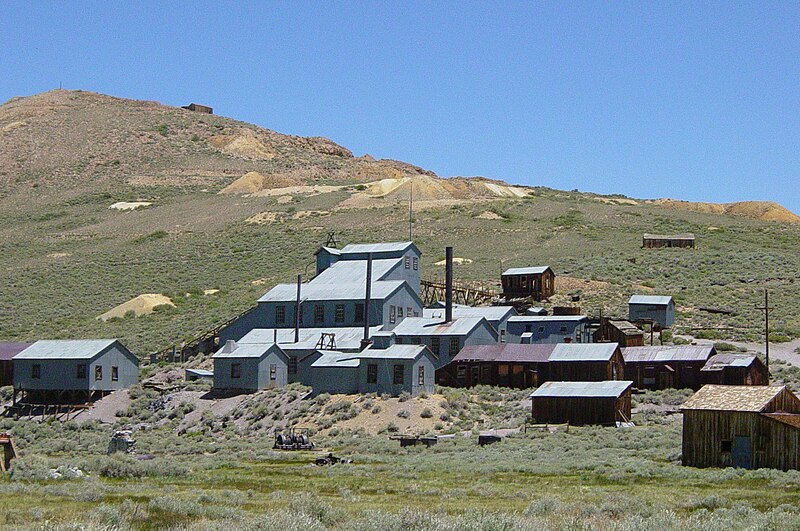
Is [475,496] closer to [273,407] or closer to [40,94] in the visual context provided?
[273,407]

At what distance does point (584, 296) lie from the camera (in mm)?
77125

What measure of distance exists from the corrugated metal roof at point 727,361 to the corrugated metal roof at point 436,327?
1221 cm

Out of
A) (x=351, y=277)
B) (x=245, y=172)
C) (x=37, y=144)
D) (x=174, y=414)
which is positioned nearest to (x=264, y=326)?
(x=351, y=277)

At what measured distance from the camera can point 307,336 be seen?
64125mm

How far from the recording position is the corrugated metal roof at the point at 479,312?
213ft

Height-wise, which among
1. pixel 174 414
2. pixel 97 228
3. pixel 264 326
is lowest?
pixel 174 414

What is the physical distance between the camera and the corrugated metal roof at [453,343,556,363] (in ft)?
188

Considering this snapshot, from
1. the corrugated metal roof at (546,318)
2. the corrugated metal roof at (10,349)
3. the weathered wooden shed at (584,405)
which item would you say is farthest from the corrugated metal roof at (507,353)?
the corrugated metal roof at (10,349)

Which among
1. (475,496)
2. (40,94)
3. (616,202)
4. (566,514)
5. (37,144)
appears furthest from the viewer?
(40,94)

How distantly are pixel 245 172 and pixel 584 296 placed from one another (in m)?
83.0

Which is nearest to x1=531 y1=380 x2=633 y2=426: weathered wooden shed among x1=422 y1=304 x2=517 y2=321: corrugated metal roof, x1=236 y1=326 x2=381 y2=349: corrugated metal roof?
x1=236 y1=326 x2=381 y2=349: corrugated metal roof

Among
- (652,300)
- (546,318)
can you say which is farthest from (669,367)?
(652,300)

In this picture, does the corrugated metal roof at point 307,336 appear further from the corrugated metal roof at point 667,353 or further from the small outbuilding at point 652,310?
the small outbuilding at point 652,310

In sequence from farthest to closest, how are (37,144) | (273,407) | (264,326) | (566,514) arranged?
(37,144) < (264,326) < (273,407) < (566,514)
